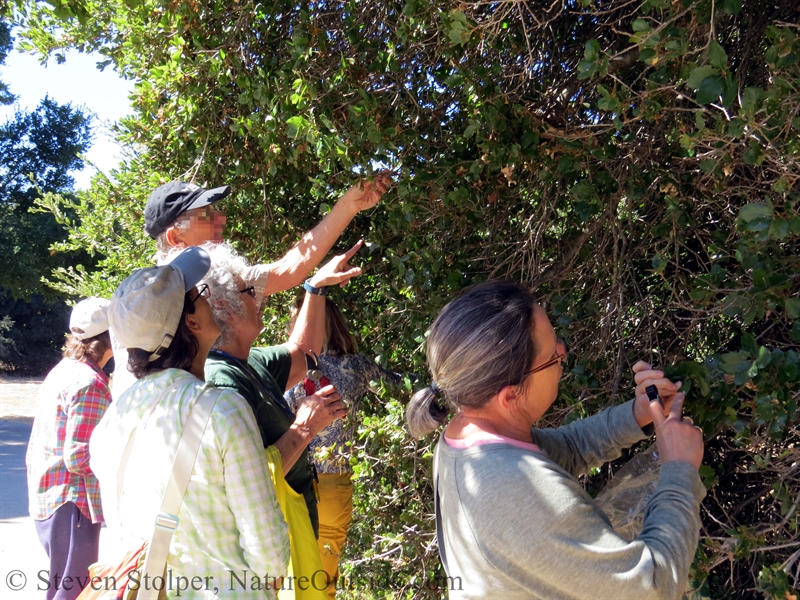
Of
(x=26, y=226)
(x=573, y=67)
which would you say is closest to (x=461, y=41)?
(x=573, y=67)

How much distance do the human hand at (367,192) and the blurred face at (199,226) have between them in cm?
54

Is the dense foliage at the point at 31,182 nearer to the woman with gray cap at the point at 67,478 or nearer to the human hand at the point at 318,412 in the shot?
the woman with gray cap at the point at 67,478

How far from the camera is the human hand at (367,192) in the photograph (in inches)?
117

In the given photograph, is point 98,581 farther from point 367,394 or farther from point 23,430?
point 23,430

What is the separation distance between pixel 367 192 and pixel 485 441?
63.0 inches

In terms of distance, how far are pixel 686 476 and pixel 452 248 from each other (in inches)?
65.6

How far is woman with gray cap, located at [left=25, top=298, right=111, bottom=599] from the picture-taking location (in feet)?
12.1

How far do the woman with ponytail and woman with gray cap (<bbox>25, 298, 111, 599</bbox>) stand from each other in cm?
240

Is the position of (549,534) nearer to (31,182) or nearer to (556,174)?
(556,174)

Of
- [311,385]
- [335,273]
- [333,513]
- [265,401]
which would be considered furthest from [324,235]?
[333,513]

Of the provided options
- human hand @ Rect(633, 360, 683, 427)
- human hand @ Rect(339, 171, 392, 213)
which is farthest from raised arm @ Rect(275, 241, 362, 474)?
human hand @ Rect(633, 360, 683, 427)

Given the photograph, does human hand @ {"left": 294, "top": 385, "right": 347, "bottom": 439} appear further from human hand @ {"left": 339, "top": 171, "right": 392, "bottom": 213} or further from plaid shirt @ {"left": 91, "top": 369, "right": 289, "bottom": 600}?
human hand @ {"left": 339, "top": 171, "right": 392, "bottom": 213}

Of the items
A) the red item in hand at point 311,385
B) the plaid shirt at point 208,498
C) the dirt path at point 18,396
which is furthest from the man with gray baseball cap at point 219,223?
the dirt path at point 18,396

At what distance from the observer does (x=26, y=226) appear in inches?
749
